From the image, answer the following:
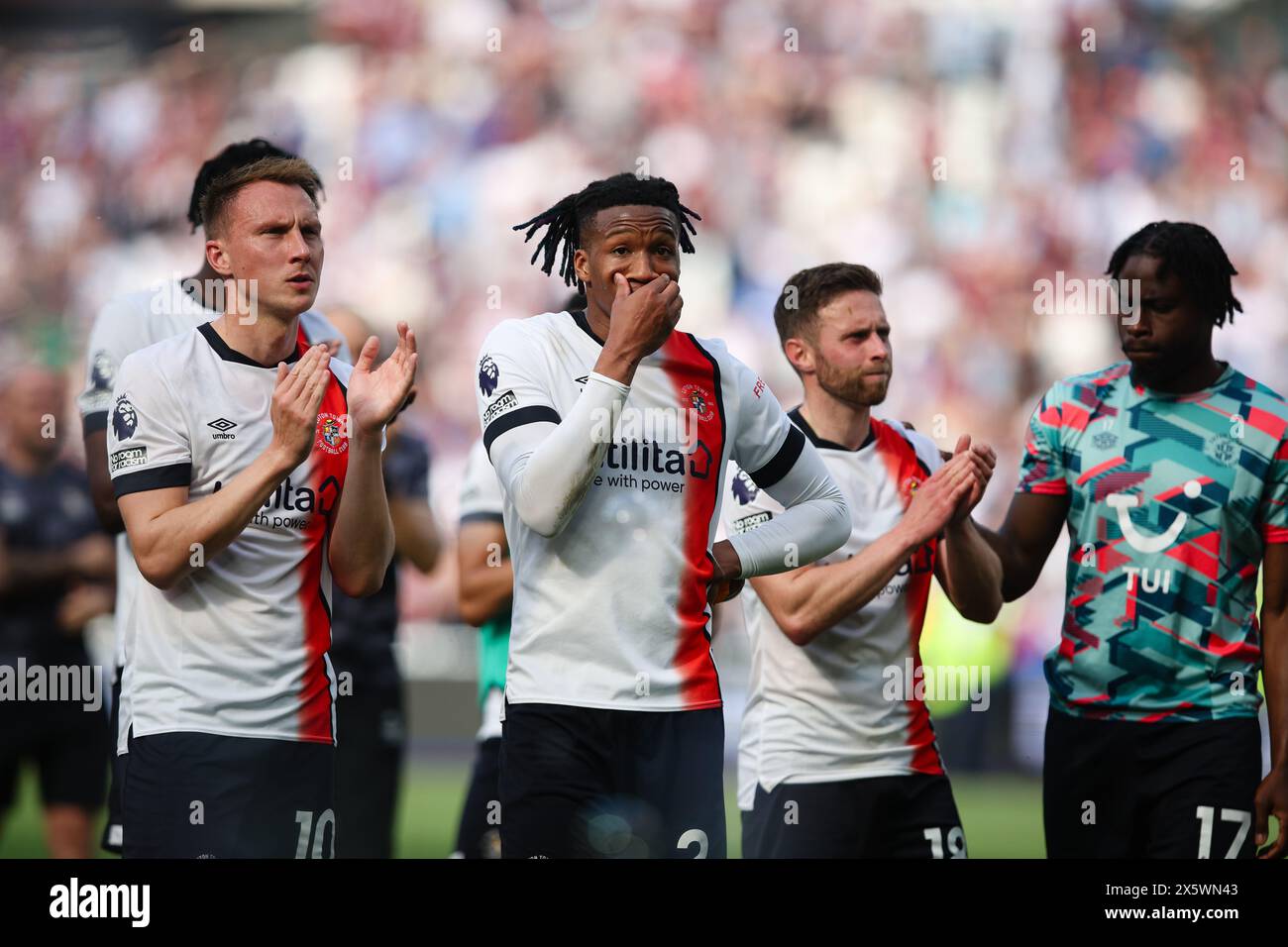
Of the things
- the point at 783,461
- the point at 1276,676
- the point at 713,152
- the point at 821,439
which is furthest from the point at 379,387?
the point at 713,152

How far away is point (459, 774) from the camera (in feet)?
36.0

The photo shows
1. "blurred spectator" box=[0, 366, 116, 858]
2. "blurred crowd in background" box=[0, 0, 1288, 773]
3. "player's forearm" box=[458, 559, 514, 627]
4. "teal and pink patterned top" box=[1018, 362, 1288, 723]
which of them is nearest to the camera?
"teal and pink patterned top" box=[1018, 362, 1288, 723]

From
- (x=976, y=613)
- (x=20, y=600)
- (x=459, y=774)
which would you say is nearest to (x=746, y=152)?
(x=459, y=774)

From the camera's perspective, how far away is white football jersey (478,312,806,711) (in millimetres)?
3957

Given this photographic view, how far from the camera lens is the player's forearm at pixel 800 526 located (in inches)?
170

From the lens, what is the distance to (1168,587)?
187 inches

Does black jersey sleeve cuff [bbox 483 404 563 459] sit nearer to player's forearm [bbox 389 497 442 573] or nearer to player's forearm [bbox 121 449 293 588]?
player's forearm [bbox 121 449 293 588]

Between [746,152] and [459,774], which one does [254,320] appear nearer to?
[459,774]

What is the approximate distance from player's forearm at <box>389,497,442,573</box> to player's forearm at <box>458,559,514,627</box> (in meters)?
1.00

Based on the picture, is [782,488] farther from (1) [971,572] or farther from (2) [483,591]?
(2) [483,591]

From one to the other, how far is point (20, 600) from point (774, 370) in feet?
21.1

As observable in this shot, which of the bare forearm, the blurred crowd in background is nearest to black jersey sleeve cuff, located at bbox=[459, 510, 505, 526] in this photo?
the bare forearm
